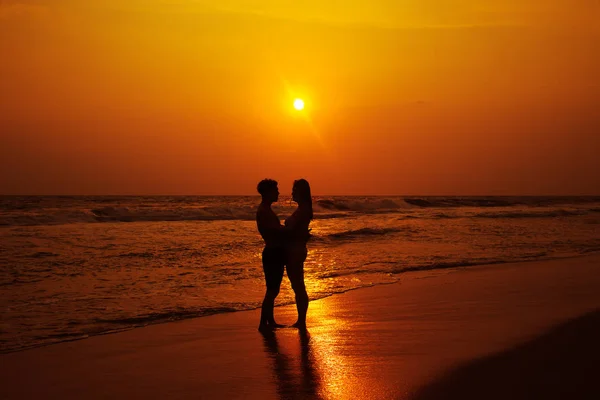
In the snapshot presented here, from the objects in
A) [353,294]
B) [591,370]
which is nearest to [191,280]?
[353,294]

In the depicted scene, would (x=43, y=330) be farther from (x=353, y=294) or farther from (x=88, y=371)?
(x=353, y=294)

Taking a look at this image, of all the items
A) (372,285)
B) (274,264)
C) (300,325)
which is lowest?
(372,285)

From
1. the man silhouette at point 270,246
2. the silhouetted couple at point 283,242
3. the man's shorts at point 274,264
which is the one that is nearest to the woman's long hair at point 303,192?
the silhouetted couple at point 283,242

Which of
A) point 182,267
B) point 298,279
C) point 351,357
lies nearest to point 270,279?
point 298,279

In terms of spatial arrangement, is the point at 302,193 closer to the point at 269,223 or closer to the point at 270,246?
the point at 269,223

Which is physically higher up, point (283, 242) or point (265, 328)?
point (283, 242)

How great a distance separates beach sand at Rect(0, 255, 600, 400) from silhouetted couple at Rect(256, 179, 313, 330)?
41 centimetres

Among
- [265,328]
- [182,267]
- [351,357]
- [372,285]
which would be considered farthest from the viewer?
[182,267]

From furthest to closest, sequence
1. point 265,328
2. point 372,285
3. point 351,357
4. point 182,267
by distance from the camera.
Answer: point 182,267 → point 372,285 → point 265,328 → point 351,357

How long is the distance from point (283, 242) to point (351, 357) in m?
2.06

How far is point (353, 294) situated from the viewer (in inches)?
423

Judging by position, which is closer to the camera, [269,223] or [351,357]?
[351,357]

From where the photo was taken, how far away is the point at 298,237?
7781mm

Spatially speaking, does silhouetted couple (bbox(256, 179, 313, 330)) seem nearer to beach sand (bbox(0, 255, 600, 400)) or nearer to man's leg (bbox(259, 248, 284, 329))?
man's leg (bbox(259, 248, 284, 329))
